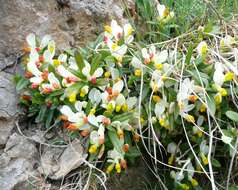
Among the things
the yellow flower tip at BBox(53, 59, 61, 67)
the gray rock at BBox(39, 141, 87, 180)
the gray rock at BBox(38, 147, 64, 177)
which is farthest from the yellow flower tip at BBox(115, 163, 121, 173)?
the yellow flower tip at BBox(53, 59, 61, 67)

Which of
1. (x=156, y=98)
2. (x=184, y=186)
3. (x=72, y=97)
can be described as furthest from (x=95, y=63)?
(x=184, y=186)

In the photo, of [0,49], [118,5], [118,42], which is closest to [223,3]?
[118,5]

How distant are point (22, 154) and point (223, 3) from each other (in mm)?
1161

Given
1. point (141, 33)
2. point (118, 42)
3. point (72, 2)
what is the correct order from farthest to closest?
point (141, 33) < point (72, 2) < point (118, 42)

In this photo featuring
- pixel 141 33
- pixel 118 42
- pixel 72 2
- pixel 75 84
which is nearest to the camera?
pixel 75 84

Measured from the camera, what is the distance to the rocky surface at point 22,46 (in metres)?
1.72

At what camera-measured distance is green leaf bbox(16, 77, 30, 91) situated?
1.78 meters

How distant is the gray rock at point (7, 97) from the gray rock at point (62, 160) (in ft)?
0.68

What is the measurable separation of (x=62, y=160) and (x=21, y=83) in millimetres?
325

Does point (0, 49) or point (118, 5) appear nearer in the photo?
point (0, 49)

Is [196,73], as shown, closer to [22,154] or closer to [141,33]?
[141,33]

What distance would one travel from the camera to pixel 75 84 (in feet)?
5.54

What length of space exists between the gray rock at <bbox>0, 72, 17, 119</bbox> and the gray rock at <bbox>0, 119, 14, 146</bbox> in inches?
0.8

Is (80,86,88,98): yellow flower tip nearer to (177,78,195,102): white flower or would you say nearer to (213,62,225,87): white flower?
(177,78,195,102): white flower
